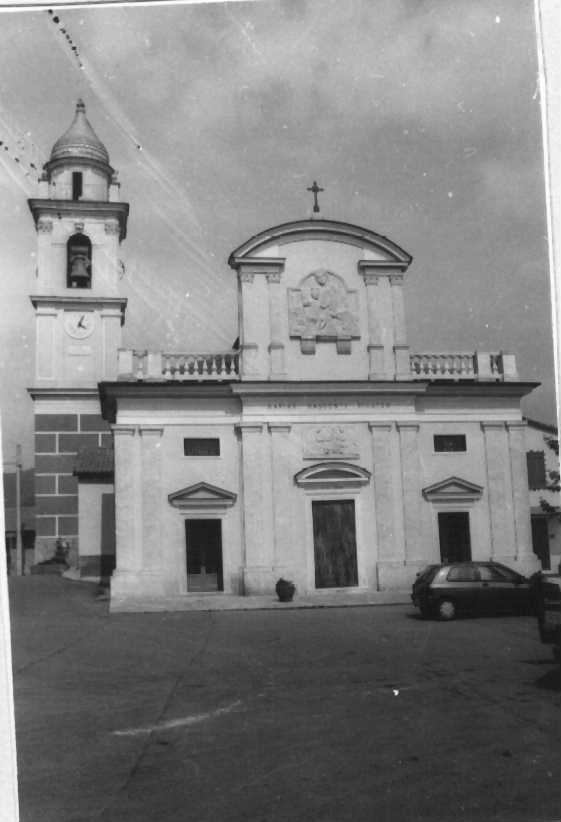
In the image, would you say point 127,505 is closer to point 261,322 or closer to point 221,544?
point 221,544

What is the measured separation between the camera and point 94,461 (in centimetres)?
444

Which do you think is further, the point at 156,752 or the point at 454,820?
the point at 156,752

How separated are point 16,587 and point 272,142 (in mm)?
2436

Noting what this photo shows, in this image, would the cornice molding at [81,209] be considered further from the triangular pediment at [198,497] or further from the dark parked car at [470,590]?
the dark parked car at [470,590]

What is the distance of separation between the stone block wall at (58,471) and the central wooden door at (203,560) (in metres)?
0.64

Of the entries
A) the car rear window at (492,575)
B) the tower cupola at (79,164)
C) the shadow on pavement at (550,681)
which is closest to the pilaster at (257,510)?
the car rear window at (492,575)

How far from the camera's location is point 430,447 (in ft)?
13.1

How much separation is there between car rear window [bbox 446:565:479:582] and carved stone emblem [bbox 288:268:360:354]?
51.0 inches

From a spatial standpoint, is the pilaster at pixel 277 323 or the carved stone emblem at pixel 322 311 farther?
the carved stone emblem at pixel 322 311

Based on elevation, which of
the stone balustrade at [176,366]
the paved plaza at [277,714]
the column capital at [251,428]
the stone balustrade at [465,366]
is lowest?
the paved plaza at [277,714]

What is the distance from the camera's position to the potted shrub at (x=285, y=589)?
3.74 meters

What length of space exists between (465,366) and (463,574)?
1027 millimetres

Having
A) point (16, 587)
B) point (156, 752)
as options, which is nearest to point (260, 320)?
point (16, 587)

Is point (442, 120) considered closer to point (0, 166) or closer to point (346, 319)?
point (346, 319)
